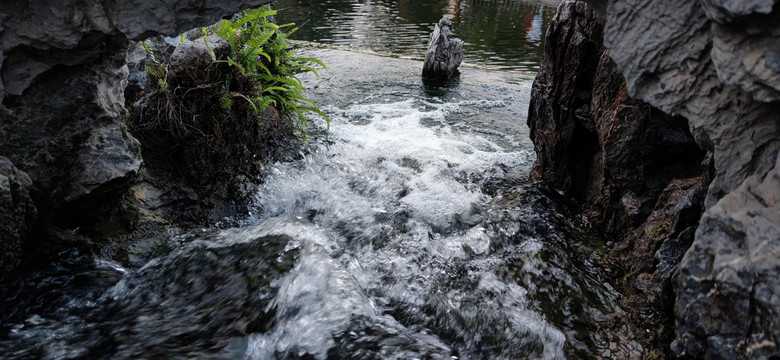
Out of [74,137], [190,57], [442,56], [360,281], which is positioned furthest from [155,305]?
[442,56]

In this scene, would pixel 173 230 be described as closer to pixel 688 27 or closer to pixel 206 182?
pixel 206 182

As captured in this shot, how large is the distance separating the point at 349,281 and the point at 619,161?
303 centimetres

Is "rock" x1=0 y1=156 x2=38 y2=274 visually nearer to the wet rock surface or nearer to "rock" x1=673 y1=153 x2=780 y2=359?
the wet rock surface

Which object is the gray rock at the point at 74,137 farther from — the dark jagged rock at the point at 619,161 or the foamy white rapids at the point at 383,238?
the dark jagged rock at the point at 619,161

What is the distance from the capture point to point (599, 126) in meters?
5.16

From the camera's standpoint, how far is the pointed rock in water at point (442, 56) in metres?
11.8

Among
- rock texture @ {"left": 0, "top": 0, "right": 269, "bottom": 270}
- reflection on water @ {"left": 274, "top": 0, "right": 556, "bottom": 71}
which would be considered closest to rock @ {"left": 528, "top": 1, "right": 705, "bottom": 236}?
rock texture @ {"left": 0, "top": 0, "right": 269, "bottom": 270}

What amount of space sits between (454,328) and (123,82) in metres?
3.93

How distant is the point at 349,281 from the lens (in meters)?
4.52

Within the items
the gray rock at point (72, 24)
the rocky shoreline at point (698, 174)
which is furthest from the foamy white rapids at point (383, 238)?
the gray rock at point (72, 24)

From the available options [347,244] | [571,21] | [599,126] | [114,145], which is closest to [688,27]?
[599,126]

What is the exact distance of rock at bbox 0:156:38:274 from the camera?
11.6ft

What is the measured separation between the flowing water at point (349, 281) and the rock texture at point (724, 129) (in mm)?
1308

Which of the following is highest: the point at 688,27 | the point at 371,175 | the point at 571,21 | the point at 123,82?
the point at 688,27
